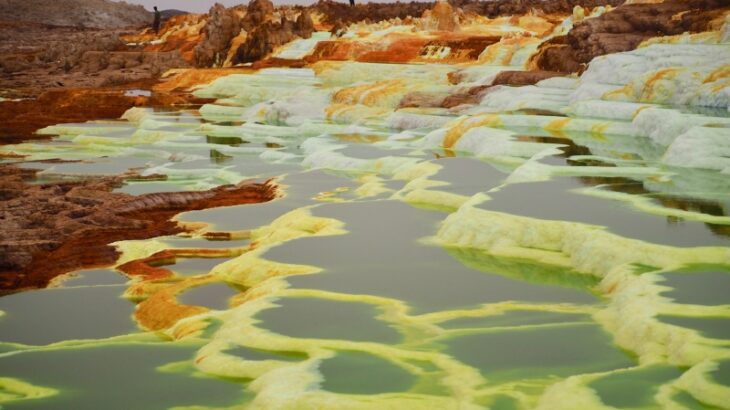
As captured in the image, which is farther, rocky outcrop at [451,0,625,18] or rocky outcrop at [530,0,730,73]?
rocky outcrop at [451,0,625,18]

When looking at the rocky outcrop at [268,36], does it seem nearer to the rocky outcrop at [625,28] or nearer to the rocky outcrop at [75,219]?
the rocky outcrop at [625,28]

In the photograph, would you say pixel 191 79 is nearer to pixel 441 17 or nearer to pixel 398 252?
pixel 441 17

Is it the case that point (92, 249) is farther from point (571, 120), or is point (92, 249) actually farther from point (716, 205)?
point (571, 120)

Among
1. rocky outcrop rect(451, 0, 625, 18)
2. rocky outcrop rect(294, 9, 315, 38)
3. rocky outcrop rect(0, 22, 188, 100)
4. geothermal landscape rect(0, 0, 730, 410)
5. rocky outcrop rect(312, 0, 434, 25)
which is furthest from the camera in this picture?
rocky outcrop rect(451, 0, 625, 18)

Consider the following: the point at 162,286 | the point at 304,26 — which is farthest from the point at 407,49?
the point at 162,286

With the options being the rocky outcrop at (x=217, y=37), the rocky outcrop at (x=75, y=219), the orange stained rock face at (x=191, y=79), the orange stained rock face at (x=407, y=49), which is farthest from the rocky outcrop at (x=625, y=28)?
the rocky outcrop at (x=217, y=37)

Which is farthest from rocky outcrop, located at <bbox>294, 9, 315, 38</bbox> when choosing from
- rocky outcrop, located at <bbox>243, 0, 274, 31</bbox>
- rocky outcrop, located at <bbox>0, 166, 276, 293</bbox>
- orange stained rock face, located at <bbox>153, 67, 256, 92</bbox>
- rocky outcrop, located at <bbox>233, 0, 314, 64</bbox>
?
rocky outcrop, located at <bbox>0, 166, 276, 293</bbox>

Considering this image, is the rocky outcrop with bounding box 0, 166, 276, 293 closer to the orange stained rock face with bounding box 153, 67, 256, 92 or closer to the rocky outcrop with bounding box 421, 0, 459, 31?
the orange stained rock face with bounding box 153, 67, 256, 92

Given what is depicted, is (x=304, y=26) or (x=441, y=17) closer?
(x=441, y=17)
